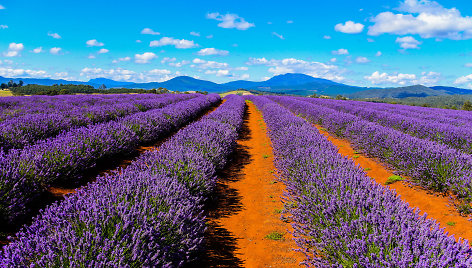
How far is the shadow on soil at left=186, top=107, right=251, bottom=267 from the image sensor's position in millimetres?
2826

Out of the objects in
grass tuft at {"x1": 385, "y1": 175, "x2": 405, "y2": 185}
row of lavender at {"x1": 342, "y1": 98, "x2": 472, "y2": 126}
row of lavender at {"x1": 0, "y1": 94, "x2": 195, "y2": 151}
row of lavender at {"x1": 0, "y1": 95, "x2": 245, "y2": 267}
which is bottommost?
grass tuft at {"x1": 385, "y1": 175, "x2": 405, "y2": 185}

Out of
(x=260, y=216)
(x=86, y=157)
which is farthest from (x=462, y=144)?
(x=86, y=157)

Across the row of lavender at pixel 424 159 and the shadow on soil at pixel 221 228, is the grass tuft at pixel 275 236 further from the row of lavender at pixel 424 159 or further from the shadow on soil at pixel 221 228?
the row of lavender at pixel 424 159

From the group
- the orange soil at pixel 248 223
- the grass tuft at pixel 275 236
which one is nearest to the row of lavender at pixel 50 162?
the orange soil at pixel 248 223

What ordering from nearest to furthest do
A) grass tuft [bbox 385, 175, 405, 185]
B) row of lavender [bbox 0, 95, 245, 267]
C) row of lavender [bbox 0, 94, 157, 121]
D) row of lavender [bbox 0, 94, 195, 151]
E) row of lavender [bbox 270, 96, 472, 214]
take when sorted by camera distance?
row of lavender [bbox 0, 95, 245, 267] < row of lavender [bbox 270, 96, 472, 214] < row of lavender [bbox 0, 94, 195, 151] < grass tuft [bbox 385, 175, 405, 185] < row of lavender [bbox 0, 94, 157, 121]

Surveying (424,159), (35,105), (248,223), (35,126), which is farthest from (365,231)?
(35,105)

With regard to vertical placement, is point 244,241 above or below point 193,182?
below

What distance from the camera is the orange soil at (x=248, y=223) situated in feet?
9.47

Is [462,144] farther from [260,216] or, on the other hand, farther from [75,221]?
[75,221]

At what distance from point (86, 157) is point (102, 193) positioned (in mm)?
2542

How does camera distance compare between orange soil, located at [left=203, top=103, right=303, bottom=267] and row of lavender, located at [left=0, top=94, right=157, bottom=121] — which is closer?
orange soil, located at [left=203, top=103, right=303, bottom=267]

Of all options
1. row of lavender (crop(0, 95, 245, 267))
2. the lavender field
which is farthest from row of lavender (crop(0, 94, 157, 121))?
row of lavender (crop(0, 95, 245, 267))

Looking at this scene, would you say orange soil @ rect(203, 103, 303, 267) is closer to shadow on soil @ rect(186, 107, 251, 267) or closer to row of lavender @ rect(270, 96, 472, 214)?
shadow on soil @ rect(186, 107, 251, 267)

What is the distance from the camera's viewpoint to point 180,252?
2.27 m
